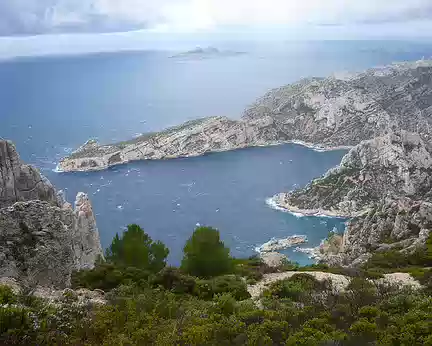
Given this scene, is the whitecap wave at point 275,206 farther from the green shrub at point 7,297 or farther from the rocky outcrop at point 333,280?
the green shrub at point 7,297

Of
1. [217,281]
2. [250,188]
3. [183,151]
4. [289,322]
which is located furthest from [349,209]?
[289,322]

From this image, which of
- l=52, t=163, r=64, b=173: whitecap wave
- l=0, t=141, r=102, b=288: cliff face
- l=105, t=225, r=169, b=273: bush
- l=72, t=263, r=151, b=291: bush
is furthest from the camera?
l=52, t=163, r=64, b=173: whitecap wave

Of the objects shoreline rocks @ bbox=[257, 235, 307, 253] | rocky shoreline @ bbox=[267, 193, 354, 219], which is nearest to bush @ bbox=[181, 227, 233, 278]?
shoreline rocks @ bbox=[257, 235, 307, 253]

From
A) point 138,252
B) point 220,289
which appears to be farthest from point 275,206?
point 220,289

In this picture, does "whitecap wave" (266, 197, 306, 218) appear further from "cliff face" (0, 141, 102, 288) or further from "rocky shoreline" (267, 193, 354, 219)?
"cliff face" (0, 141, 102, 288)

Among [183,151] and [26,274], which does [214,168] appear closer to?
[183,151]

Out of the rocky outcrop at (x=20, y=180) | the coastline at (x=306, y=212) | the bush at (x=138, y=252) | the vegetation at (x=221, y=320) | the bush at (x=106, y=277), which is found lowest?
the coastline at (x=306, y=212)

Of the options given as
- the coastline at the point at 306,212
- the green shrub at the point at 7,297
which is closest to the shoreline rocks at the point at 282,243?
the coastline at the point at 306,212

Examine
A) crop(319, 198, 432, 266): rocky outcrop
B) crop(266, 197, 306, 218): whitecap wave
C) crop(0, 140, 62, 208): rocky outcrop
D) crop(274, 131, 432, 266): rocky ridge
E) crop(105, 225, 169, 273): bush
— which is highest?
crop(0, 140, 62, 208): rocky outcrop
